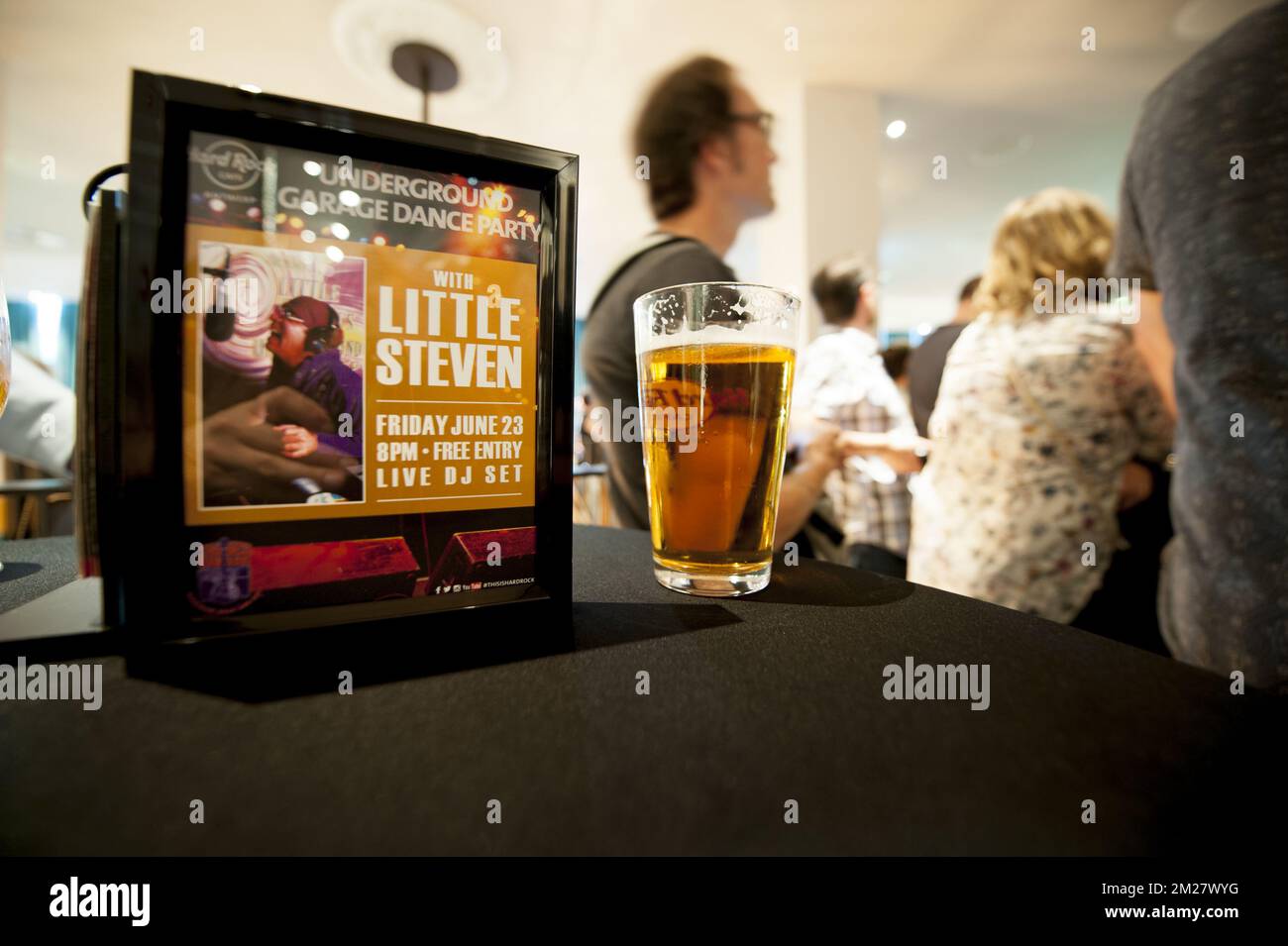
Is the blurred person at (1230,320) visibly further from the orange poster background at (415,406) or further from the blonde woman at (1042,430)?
the orange poster background at (415,406)

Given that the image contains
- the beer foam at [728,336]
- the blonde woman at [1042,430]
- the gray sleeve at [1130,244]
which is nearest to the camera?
the beer foam at [728,336]

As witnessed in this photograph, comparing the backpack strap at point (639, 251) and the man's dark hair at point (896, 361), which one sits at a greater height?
the man's dark hair at point (896, 361)

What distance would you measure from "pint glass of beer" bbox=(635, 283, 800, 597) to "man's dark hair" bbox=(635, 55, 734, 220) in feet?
2.50

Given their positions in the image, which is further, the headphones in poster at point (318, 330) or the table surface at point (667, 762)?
the headphones in poster at point (318, 330)

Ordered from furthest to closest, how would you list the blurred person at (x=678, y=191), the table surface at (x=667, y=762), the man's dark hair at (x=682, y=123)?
the man's dark hair at (x=682, y=123) → the blurred person at (x=678, y=191) → the table surface at (x=667, y=762)

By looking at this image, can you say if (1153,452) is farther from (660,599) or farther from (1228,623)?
(660,599)

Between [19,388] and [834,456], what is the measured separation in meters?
1.70

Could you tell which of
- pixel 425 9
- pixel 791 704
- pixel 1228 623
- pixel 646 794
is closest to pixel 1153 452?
pixel 1228 623

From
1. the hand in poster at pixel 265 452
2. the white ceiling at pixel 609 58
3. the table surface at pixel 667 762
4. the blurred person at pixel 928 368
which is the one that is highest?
the white ceiling at pixel 609 58

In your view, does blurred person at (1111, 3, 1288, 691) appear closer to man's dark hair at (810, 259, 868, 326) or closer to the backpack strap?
the backpack strap

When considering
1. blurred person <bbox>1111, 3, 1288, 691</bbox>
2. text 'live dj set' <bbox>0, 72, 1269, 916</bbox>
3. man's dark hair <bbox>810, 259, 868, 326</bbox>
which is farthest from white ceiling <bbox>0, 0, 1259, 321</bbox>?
text 'live dj set' <bbox>0, 72, 1269, 916</bbox>

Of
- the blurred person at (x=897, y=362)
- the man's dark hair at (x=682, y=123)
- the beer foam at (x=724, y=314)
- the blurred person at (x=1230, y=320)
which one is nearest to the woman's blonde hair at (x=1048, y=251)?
the blurred person at (x=1230, y=320)

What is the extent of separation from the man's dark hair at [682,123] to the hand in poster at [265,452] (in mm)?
988

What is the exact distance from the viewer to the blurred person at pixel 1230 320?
65 centimetres
